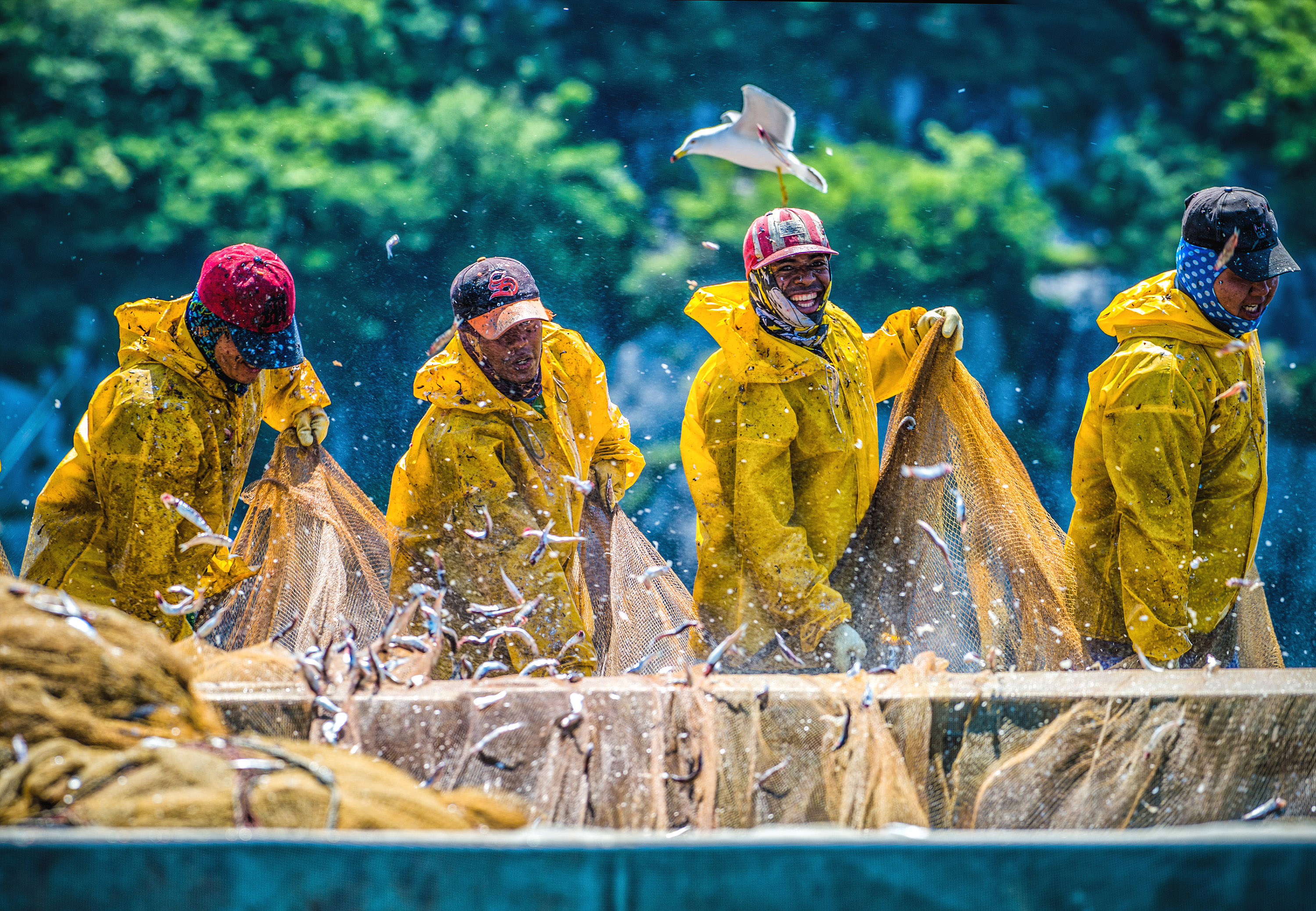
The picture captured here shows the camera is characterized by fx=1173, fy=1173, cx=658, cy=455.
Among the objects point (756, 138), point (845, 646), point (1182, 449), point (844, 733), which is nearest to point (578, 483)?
point (845, 646)

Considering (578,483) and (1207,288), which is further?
(578,483)

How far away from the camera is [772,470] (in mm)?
3678

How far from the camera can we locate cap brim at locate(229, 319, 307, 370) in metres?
3.66

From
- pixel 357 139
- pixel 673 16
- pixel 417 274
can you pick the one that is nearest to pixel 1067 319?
pixel 673 16

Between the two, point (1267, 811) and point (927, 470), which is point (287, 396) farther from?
point (1267, 811)

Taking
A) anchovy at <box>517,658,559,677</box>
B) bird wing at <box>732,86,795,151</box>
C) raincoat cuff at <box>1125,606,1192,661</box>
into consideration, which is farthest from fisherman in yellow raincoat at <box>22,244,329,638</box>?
raincoat cuff at <box>1125,606,1192,661</box>

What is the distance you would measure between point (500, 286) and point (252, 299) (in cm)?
76

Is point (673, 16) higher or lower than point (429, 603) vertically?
higher

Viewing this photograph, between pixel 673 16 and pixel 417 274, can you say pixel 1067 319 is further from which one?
pixel 417 274

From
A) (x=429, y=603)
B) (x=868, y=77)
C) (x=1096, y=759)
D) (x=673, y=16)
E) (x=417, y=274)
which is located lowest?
(x=1096, y=759)

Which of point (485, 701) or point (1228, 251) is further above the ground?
point (1228, 251)

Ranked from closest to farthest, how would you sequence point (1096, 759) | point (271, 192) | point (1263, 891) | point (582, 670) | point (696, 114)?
point (1263, 891), point (1096, 759), point (582, 670), point (271, 192), point (696, 114)

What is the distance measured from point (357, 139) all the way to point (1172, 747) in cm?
862

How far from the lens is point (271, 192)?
31.3 feet
